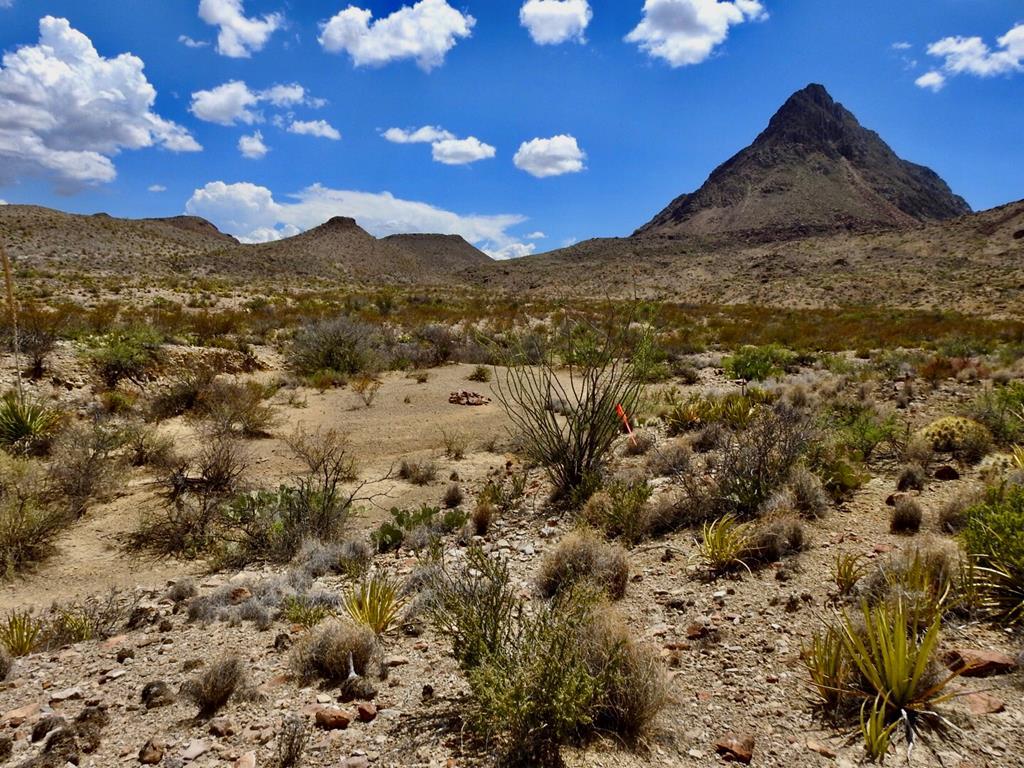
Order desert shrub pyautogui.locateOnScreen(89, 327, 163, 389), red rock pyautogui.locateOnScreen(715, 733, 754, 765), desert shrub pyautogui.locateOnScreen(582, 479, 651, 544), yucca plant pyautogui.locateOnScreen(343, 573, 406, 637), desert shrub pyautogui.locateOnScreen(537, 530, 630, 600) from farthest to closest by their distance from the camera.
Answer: desert shrub pyautogui.locateOnScreen(89, 327, 163, 389) → desert shrub pyautogui.locateOnScreen(582, 479, 651, 544) → desert shrub pyautogui.locateOnScreen(537, 530, 630, 600) → yucca plant pyautogui.locateOnScreen(343, 573, 406, 637) → red rock pyautogui.locateOnScreen(715, 733, 754, 765)

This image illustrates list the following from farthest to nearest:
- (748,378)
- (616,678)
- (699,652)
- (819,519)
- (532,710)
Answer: (748,378) → (819,519) → (699,652) → (616,678) → (532,710)

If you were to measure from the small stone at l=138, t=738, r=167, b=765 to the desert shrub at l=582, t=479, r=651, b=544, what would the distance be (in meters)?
3.64

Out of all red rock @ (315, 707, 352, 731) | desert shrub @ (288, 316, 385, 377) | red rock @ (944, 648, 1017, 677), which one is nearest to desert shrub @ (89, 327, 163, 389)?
desert shrub @ (288, 316, 385, 377)

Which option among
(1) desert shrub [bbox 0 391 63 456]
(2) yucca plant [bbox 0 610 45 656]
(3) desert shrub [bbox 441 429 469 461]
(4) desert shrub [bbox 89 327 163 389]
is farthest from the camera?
(4) desert shrub [bbox 89 327 163 389]

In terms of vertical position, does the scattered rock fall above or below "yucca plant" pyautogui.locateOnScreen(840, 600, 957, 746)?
below

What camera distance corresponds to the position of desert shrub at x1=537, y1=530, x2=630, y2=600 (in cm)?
434

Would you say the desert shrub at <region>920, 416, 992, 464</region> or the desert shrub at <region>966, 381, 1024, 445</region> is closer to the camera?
the desert shrub at <region>920, 416, 992, 464</region>

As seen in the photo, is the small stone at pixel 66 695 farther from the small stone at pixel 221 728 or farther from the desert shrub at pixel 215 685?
the small stone at pixel 221 728

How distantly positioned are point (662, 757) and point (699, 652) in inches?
37.4

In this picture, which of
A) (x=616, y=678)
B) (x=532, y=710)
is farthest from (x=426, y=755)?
(x=616, y=678)

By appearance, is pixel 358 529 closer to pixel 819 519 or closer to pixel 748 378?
pixel 819 519

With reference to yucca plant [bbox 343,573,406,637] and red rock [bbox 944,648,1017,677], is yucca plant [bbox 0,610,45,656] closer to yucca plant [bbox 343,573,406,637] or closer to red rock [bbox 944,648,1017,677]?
yucca plant [bbox 343,573,406,637]

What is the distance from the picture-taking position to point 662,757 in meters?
2.67

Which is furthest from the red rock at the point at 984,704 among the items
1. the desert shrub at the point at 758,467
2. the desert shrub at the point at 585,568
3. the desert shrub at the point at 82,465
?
the desert shrub at the point at 82,465
